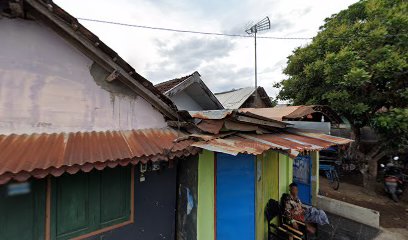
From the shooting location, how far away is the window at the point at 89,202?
148 inches

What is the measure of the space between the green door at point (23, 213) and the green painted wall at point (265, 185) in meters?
4.54

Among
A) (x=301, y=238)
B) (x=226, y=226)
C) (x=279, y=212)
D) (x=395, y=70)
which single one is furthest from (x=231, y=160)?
(x=395, y=70)

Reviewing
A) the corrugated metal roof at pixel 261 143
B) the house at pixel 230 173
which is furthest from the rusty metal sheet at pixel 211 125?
the corrugated metal roof at pixel 261 143

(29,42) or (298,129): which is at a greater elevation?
(29,42)

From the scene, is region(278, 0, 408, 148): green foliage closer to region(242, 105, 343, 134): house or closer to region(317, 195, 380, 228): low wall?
region(242, 105, 343, 134): house

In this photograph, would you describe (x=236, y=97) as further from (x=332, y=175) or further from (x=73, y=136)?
(x=73, y=136)

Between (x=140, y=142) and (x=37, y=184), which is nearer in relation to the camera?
(x=37, y=184)

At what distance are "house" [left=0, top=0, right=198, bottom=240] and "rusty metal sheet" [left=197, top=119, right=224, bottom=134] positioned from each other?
0.48m

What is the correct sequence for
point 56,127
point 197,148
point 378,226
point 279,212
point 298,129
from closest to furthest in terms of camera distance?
1. point 56,127
2. point 197,148
3. point 298,129
4. point 279,212
5. point 378,226

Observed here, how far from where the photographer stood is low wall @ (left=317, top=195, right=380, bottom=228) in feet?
22.9

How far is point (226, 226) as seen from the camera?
5.15 m

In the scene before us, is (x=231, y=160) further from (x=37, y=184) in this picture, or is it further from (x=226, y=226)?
(x=37, y=184)

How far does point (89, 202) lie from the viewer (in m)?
4.05

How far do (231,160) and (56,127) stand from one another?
12.0ft
